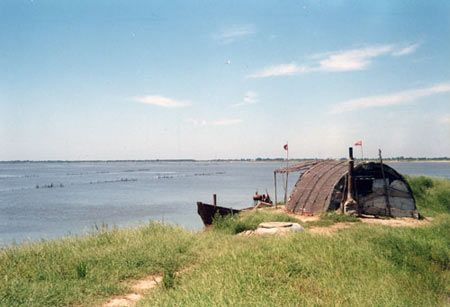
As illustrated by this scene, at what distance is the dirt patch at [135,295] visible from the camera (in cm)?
821

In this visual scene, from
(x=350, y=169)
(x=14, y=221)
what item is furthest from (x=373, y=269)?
(x=14, y=221)

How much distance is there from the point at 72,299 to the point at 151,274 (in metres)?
2.49

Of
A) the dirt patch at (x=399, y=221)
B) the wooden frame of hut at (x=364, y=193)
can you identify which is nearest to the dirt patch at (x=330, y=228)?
the dirt patch at (x=399, y=221)

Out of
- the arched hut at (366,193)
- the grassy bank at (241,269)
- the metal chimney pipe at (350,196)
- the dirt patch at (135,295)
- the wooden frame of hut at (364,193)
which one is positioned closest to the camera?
the grassy bank at (241,269)

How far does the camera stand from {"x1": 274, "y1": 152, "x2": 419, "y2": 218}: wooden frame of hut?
21.8 metres

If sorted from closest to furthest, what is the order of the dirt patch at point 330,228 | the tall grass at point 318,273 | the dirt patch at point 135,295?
the tall grass at point 318,273, the dirt patch at point 135,295, the dirt patch at point 330,228

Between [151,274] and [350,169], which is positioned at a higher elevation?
[350,169]

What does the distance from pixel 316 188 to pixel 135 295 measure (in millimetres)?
16109

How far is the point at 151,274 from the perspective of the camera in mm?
10359

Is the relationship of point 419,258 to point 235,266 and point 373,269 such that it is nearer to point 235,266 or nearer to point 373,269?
point 373,269

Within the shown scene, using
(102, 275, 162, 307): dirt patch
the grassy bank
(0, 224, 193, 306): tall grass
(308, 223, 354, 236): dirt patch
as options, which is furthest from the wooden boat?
(102, 275, 162, 307): dirt patch

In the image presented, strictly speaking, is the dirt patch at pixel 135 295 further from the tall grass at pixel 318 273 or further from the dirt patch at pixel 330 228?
the dirt patch at pixel 330 228

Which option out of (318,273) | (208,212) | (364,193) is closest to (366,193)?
(364,193)

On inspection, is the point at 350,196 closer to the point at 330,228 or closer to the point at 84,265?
the point at 330,228
